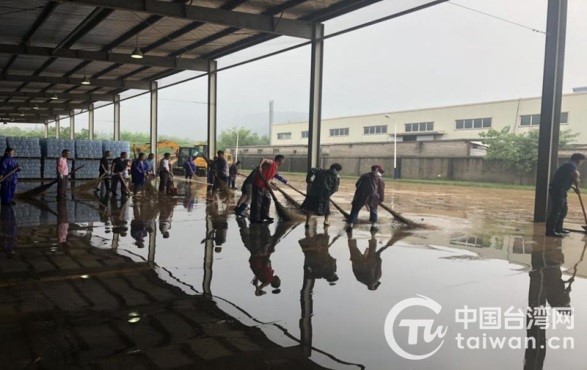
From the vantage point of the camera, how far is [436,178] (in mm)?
36031

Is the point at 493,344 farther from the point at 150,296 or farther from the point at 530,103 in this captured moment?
the point at 530,103

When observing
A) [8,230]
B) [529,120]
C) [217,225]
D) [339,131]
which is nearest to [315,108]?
[217,225]

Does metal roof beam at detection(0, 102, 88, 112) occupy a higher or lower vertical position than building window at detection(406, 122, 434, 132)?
higher

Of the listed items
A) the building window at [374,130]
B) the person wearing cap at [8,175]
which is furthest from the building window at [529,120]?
the person wearing cap at [8,175]

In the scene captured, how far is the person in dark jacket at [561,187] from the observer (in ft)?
28.5

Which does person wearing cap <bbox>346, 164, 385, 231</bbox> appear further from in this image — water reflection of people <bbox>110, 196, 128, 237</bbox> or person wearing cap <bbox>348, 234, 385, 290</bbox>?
water reflection of people <bbox>110, 196, 128, 237</bbox>

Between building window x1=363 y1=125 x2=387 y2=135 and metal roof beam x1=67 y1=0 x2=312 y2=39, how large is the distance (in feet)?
126

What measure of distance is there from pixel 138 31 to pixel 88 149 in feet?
26.7

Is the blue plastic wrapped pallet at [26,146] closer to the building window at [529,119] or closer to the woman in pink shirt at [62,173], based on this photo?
the woman in pink shirt at [62,173]

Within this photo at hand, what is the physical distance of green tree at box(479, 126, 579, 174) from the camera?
3177cm

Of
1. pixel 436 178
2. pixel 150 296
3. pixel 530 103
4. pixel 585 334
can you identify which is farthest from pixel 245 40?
pixel 530 103

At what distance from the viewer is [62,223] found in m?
9.12

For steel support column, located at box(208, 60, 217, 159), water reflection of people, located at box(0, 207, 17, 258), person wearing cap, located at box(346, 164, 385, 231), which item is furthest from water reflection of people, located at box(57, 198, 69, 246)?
steel support column, located at box(208, 60, 217, 159)

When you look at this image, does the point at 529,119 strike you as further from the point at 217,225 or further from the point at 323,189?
the point at 217,225
